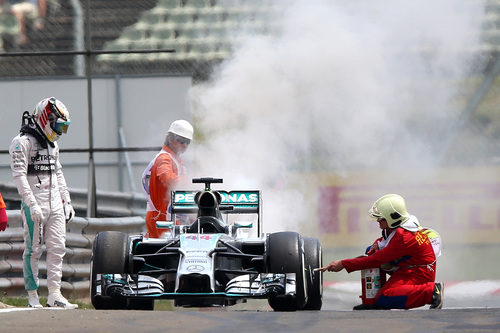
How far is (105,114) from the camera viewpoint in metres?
16.2

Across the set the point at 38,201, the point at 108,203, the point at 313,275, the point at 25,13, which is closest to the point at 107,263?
the point at 38,201

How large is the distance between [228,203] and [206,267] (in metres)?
1.42

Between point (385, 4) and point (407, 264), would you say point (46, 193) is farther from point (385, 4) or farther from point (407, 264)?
point (385, 4)

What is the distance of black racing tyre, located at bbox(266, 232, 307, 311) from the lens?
865 cm

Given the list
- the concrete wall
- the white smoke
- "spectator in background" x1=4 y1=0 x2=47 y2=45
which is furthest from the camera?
"spectator in background" x1=4 y1=0 x2=47 y2=45

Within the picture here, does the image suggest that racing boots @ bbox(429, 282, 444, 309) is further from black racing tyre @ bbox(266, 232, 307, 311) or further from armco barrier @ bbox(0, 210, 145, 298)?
armco barrier @ bbox(0, 210, 145, 298)

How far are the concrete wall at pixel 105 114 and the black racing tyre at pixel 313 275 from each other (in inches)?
261

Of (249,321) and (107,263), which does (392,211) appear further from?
(107,263)

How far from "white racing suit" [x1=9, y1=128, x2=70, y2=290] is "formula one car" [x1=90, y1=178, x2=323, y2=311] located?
1031 millimetres

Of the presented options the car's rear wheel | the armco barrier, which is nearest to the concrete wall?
the armco barrier

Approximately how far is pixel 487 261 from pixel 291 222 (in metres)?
3.28

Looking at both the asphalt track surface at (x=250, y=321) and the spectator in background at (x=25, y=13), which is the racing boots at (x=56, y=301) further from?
the spectator in background at (x=25, y=13)

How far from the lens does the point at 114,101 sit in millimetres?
16156

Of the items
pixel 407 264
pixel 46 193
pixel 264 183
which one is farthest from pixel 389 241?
pixel 264 183
